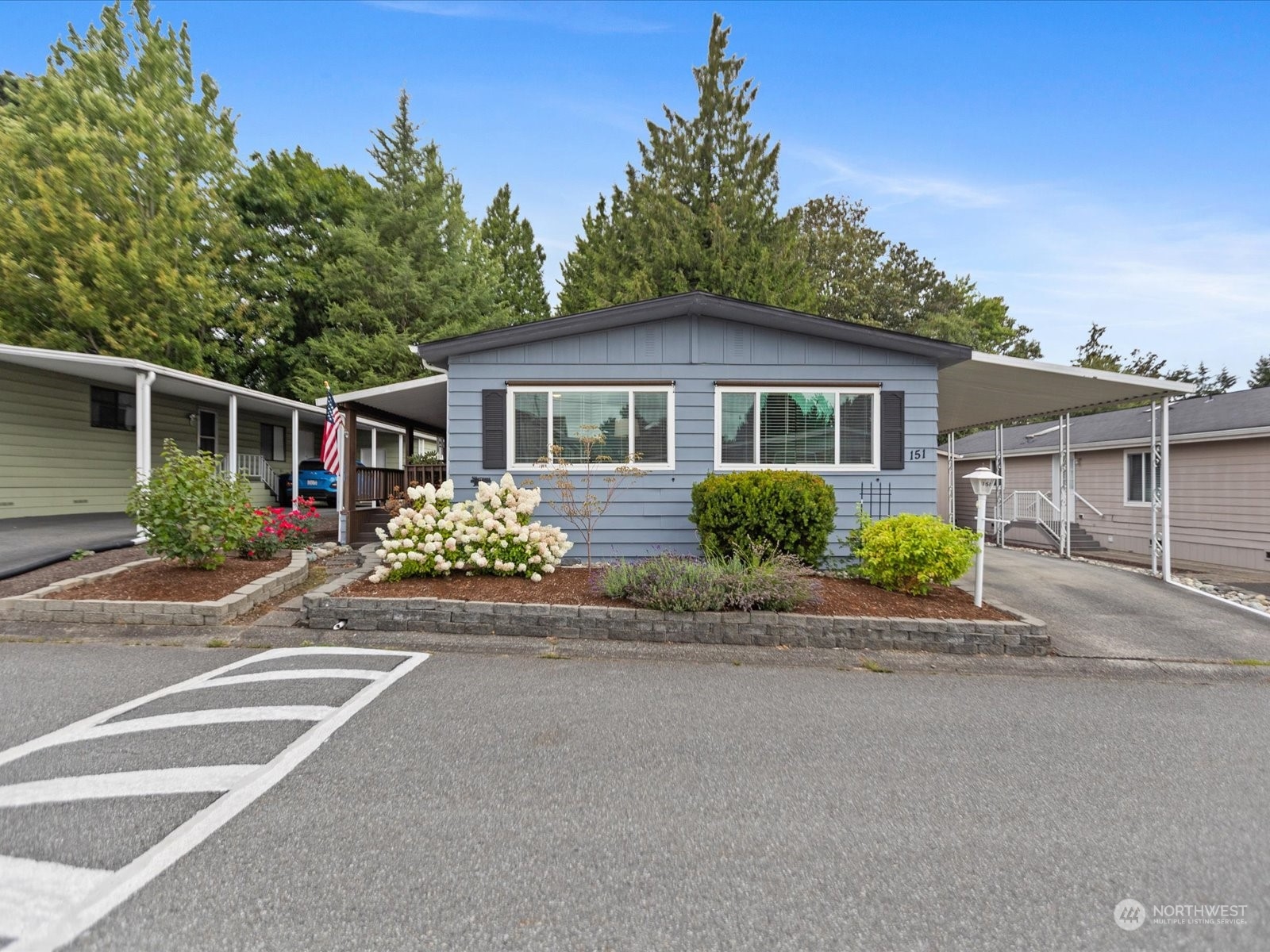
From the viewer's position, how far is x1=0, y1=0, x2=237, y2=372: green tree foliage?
13.5 metres

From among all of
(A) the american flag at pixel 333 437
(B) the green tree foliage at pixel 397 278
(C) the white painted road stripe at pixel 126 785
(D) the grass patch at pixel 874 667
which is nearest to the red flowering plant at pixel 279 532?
(A) the american flag at pixel 333 437

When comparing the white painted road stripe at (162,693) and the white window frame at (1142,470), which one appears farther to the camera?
the white window frame at (1142,470)

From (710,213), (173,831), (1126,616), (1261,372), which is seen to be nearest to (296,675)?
(173,831)

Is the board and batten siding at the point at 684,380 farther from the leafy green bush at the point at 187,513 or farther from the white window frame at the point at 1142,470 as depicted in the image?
the white window frame at the point at 1142,470

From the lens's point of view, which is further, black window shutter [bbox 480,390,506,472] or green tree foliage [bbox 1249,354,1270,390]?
green tree foliage [bbox 1249,354,1270,390]

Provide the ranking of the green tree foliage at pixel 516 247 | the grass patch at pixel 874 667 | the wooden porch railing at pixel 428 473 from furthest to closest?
the green tree foliage at pixel 516 247 → the wooden porch railing at pixel 428 473 → the grass patch at pixel 874 667

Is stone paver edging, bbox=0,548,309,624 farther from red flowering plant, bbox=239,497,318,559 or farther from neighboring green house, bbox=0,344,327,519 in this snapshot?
neighboring green house, bbox=0,344,327,519

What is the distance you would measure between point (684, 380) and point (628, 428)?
94cm

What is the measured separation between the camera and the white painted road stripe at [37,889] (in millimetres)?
1766

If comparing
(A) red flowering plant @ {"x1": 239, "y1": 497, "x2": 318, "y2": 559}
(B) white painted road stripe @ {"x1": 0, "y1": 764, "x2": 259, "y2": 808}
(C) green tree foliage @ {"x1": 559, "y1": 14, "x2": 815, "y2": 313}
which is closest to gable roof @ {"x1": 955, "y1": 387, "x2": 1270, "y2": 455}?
(C) green tree foliage @ {"x1": 559, "y1": 14, "x2": 815, "y2": 313}

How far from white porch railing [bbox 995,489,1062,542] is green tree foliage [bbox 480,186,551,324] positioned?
2053 cm

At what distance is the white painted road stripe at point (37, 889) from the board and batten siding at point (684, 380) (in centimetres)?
553

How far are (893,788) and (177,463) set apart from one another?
24.0ft

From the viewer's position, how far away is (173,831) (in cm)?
225
